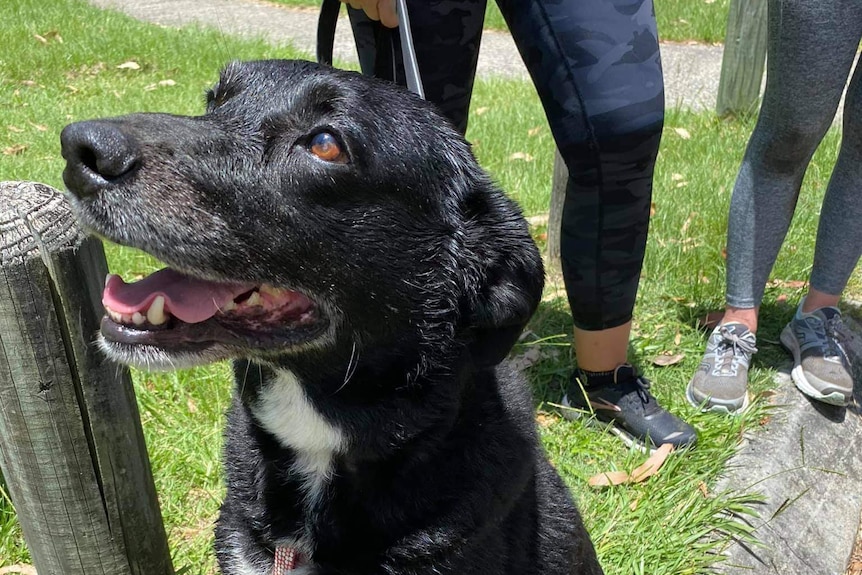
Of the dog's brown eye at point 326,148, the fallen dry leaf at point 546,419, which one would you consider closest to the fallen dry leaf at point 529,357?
the fallen dry leaf at point 546,419

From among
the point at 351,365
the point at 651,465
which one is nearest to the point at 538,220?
the point at 651,465

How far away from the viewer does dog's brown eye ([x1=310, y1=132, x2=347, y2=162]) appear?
156cm

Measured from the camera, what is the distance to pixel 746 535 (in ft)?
8.15

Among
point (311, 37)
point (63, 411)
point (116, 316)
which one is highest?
point (116, 316)

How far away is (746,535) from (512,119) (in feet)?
13.9

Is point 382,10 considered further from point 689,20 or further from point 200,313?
point 689,20

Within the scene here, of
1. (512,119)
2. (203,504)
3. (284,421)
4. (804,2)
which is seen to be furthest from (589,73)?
(512,119)

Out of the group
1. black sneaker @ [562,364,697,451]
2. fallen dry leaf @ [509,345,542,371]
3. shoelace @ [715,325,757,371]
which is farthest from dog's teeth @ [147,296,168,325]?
shoelace @ [715,325,757,371]

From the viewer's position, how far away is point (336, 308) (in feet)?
5.34

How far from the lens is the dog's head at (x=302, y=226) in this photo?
1469 mm

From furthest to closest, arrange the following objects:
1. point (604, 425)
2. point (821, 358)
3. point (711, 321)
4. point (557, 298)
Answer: point (557, 298) < point (711, 321) < point (821, 358) < point (604, 425)

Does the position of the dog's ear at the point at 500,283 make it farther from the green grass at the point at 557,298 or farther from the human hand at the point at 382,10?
the green grass at the point at 557,298

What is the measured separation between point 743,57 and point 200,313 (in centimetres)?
533

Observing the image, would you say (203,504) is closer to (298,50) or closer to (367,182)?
(367,182)
